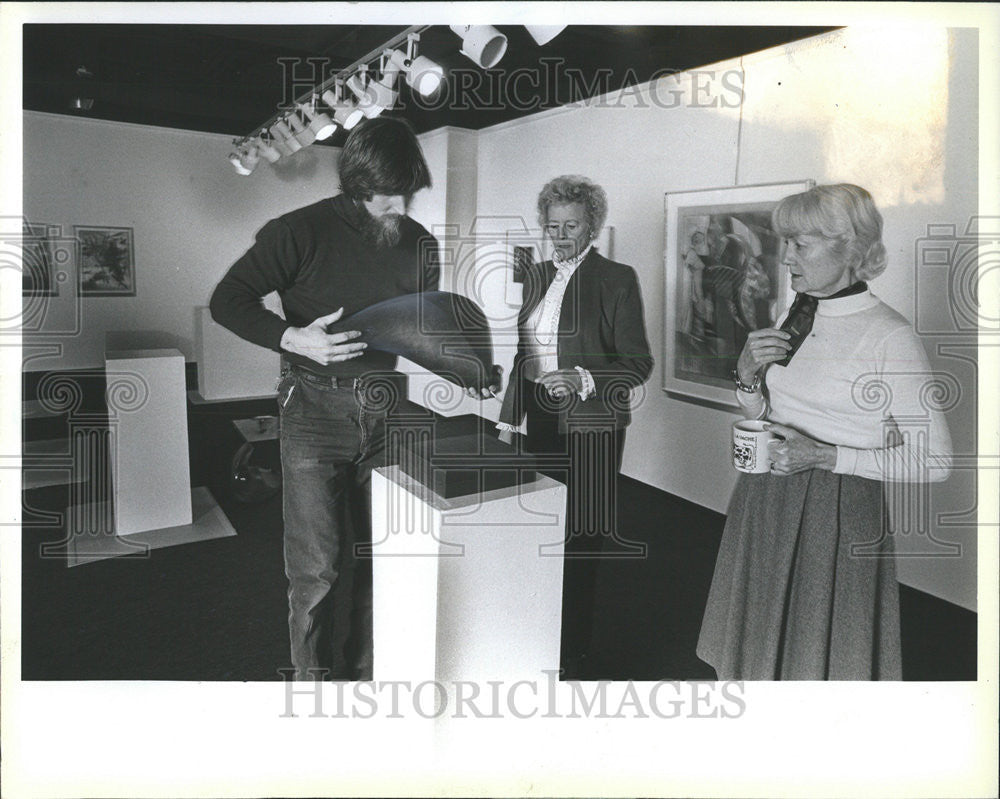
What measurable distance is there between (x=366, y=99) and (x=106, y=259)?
0.84 metres

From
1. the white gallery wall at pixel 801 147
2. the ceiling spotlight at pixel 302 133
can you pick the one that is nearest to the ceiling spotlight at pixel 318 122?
the ceiling spotlight at pixel 302 133

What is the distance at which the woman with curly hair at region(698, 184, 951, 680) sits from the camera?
99.9 inches

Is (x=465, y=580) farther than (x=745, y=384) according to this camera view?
No

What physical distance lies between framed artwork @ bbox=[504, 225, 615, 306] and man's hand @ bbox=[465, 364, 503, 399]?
0.19m

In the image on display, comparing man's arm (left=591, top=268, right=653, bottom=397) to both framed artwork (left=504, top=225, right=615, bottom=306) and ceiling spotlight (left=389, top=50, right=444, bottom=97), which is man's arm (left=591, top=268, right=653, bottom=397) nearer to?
framed artwork (left=504, top=225, right=615, bottom=306)

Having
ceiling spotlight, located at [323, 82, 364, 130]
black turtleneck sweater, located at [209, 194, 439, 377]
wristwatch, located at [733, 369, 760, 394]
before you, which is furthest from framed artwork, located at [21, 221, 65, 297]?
wristwatch, located at [733, 369, 760, 394]

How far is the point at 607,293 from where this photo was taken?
263cm

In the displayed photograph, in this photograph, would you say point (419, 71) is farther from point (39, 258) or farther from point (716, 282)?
point (39, 258)

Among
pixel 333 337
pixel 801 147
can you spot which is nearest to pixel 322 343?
pixel 333 337

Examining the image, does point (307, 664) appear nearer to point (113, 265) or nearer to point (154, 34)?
point (113, 265)

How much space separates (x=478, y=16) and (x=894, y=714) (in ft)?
7.54

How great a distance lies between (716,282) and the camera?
8.63 feet

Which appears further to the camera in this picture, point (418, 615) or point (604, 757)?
point (604, 757)

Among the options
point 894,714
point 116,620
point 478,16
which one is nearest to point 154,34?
point 478,16
